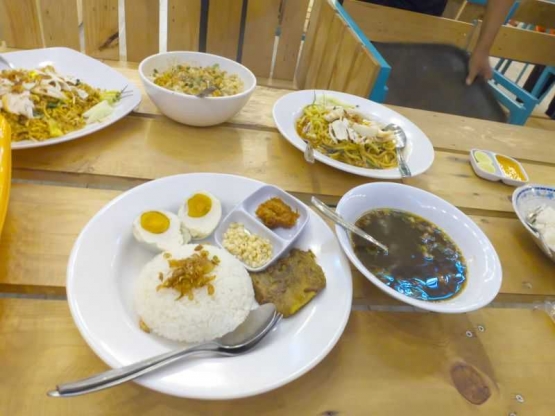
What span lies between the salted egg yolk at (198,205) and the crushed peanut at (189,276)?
0.54 feet

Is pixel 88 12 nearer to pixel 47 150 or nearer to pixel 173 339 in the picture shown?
pixel 47 150

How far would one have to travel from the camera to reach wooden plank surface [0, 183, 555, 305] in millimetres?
729

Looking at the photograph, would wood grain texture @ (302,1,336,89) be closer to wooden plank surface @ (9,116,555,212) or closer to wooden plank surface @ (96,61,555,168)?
wooden plank surface @ (96,61,555,168)

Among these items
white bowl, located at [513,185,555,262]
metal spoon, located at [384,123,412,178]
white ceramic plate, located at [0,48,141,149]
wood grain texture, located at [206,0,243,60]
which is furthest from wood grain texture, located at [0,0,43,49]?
white bowl, located at [513,185,555,262]

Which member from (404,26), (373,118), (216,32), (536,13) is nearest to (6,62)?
(373,118)

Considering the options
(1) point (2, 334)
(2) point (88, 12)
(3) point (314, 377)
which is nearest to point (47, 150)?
(1) point (2, 334)

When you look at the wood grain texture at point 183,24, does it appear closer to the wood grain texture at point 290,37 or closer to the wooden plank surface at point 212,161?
the wood grain texture at point 290,37

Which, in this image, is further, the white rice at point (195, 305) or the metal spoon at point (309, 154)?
the metal spoon at point (309, 154)

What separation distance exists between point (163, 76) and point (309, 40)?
1518 millimetres

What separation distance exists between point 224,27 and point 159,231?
6.40ft

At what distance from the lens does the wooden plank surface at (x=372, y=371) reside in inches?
23.7

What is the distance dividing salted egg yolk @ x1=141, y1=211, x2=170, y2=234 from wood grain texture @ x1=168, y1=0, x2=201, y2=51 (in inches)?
73.9

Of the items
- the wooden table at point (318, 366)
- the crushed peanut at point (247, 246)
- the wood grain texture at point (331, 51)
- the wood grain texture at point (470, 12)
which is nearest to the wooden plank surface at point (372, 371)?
the wooden table at point (318, 366)

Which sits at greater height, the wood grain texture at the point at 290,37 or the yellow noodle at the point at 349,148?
the yellow noodle at the point at 349,148
